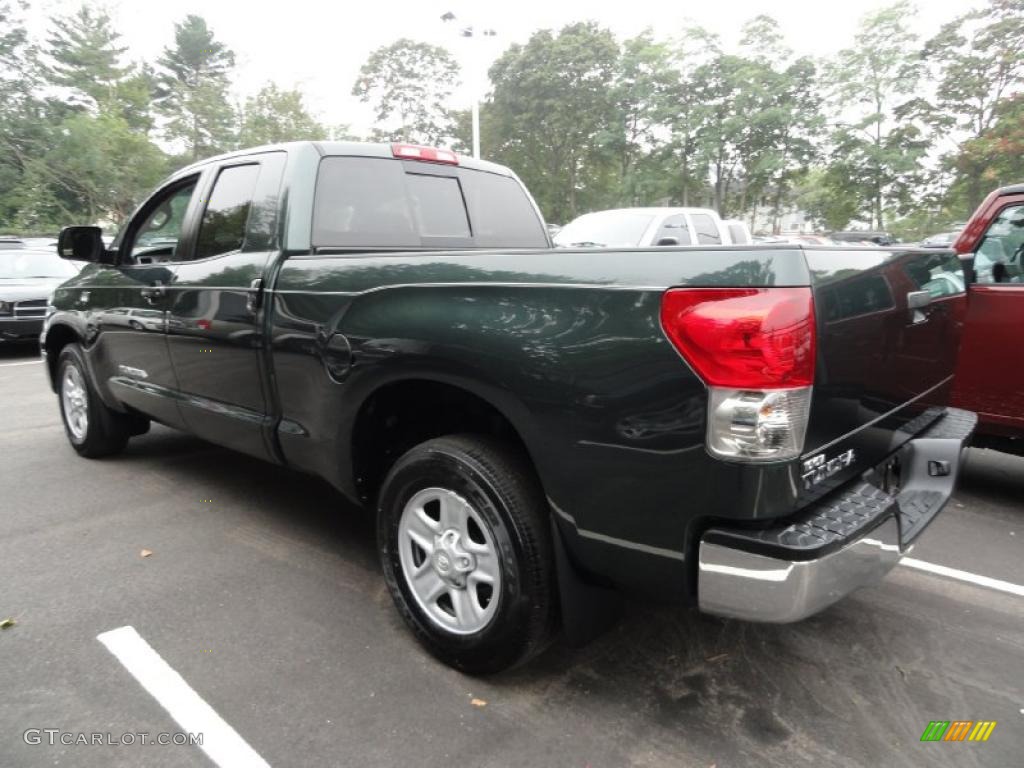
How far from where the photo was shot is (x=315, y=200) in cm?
306

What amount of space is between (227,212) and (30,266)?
426 inches

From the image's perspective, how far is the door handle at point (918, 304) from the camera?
233cm

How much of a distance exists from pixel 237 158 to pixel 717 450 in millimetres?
2924

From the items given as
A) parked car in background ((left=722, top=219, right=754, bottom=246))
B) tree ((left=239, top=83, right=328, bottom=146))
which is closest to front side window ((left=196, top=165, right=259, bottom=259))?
parked car in background ((left=722, top=219, right=754, bottom=246))

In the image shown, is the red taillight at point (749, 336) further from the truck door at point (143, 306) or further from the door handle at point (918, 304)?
the truck door at point (143, 306)

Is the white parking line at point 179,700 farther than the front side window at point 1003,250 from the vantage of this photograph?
No

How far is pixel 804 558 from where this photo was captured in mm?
1703

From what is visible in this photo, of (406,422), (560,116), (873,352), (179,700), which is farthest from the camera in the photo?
(560,116)

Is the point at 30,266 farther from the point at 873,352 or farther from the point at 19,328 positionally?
the point at 873,352

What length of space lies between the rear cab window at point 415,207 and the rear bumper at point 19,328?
9.75 meters

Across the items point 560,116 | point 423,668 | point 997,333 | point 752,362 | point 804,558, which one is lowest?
point 423,668

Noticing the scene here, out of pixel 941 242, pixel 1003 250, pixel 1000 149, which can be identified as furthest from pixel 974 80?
pixel 1003 250

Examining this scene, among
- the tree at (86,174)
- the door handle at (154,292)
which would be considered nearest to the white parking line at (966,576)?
the door handle at (154,292)

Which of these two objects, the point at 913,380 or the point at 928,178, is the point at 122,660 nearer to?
the point at 913,380
